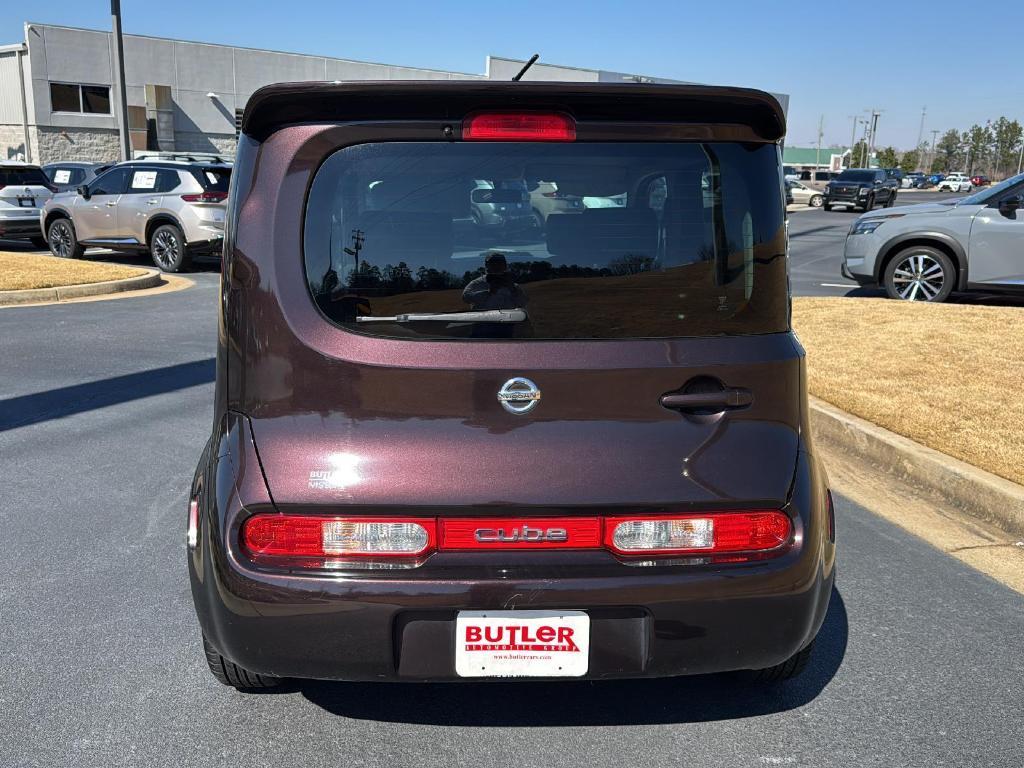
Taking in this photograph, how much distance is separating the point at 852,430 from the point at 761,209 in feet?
12.3

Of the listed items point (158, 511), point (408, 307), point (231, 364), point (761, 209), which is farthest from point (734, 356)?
point (158, 511)

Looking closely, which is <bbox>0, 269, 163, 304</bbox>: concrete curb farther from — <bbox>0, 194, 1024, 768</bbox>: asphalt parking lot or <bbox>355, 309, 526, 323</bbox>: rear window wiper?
<bbox>355, 309, 526, 323</bbox>: rear window wiper

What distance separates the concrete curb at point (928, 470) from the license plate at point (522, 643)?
3173mm

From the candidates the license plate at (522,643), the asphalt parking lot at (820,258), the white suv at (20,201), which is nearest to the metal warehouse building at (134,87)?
the asphalt parking lot at (820,258)

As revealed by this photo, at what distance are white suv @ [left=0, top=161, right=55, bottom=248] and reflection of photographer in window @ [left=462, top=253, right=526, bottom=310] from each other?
1830 centimetres

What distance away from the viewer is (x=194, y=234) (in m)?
15.1

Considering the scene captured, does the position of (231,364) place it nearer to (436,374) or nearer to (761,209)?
(436,374)

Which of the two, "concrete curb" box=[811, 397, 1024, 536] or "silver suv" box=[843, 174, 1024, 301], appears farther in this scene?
"silver suv" box=[843, 174, 1024, 301]

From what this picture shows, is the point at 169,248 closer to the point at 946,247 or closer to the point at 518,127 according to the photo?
the point at 946,247

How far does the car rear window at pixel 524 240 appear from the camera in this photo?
98.4 inches

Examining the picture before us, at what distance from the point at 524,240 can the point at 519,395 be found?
412mm

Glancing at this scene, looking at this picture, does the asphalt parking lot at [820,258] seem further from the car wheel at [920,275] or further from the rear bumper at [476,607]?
the rear bumper at [476,607]

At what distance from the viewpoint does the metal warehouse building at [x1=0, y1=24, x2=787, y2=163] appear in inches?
1564

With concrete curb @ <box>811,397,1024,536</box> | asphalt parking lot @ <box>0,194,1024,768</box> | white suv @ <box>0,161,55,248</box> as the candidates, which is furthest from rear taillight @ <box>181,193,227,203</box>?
concrete curb @ <box>811,397,1024,536</box>
